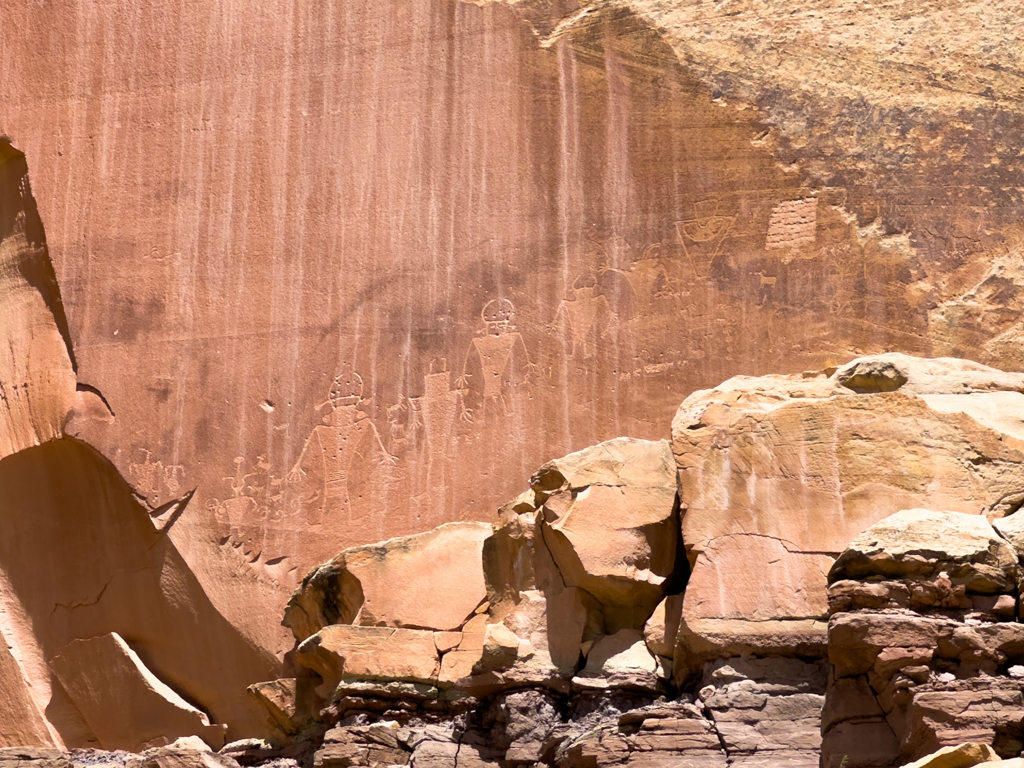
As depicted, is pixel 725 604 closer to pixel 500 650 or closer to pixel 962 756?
pixel 500 650

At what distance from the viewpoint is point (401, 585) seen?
8.83 metres

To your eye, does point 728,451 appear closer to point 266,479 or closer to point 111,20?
point 266,479

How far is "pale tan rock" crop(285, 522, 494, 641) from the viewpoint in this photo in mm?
8727

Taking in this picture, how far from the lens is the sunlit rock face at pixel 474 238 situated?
31.8 feet

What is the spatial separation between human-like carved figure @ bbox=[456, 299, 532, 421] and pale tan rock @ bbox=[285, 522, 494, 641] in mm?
936

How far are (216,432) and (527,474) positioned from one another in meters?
2.17

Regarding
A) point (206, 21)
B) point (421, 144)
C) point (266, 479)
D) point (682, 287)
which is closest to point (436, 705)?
point (266, 479)

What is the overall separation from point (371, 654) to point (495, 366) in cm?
230

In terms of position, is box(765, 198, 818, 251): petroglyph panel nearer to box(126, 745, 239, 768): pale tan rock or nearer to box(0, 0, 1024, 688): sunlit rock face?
box(0, 0, 1024, 688): sunlit rock face

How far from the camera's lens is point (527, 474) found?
9.71 metres

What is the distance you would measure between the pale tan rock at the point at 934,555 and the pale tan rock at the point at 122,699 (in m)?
4.90

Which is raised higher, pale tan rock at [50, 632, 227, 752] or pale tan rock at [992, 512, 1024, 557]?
pale tan rock at [992, 512, 1024, 557]

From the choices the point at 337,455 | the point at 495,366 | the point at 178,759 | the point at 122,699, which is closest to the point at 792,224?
the point at 495,366

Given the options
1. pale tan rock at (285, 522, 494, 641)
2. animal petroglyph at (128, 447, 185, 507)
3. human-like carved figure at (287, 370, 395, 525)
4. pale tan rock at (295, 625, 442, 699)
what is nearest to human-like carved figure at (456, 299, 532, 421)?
human-like carved figure at (287, 370, 395, 525)
